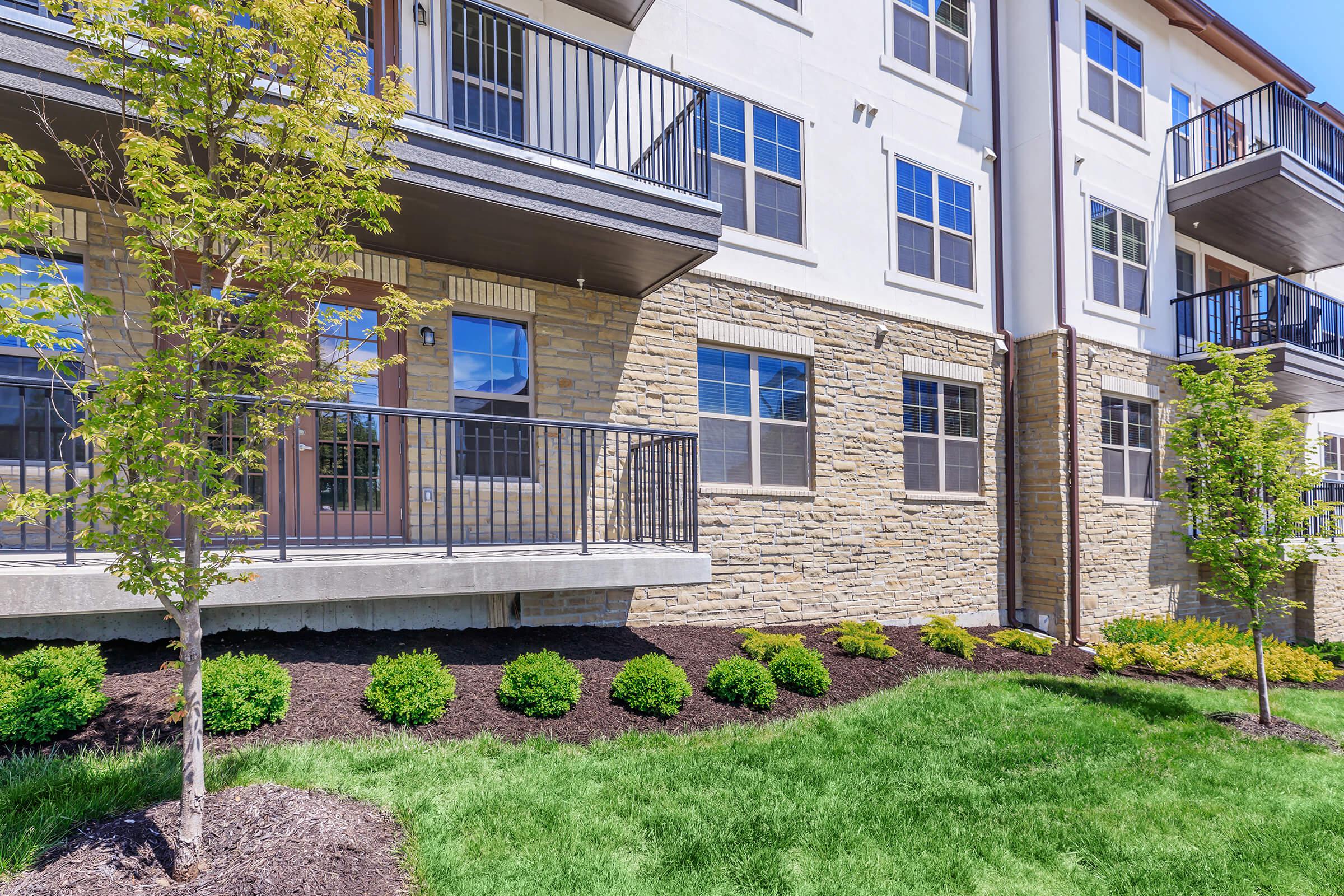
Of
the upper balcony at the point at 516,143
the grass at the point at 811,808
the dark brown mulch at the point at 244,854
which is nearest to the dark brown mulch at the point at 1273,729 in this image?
the grass at the point at 811,808

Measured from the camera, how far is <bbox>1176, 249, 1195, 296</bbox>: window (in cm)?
1383

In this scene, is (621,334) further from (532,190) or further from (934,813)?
(934,813)

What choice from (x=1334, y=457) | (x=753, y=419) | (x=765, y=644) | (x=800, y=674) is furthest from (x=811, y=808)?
(x=1334, y=457)

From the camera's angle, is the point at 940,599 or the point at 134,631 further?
the point at 940,599

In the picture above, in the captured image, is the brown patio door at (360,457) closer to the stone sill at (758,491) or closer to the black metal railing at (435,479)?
A: the black metal railing at (435,479)

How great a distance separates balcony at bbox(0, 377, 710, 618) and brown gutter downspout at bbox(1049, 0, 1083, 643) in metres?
6.80

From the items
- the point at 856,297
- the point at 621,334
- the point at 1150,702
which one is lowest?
the point at 1150,702

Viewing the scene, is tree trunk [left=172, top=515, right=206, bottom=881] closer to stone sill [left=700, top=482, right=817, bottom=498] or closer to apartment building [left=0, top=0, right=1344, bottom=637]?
apartment building [left=0, top=0, right=1344, bottom=637]

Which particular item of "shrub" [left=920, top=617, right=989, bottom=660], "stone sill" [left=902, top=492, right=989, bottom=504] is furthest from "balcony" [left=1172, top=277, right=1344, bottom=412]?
"shrub" [left=920, top=617, right=989, bottom=660]

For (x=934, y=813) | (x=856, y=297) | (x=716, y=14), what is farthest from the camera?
(x=856, y=297)

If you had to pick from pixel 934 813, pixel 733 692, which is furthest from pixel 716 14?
pixel 934 813

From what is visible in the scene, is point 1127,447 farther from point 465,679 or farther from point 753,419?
point 465,679

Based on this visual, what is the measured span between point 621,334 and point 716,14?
4.28m

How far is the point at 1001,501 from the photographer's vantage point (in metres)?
11.2
